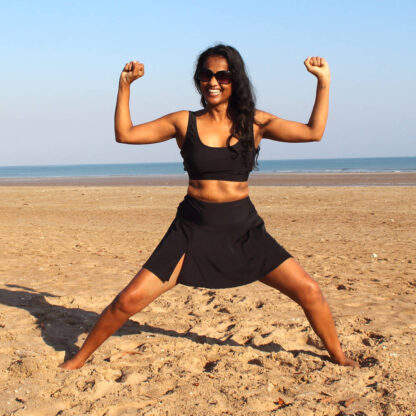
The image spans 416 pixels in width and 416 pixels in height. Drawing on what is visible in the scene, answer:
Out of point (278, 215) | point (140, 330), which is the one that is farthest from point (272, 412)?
point (278, 215)

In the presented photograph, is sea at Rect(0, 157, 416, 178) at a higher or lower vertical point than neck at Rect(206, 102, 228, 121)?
lower

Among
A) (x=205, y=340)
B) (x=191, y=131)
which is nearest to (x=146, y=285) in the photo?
(x=191, y=131)

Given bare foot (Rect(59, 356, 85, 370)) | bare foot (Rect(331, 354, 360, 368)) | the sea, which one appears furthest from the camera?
the sea

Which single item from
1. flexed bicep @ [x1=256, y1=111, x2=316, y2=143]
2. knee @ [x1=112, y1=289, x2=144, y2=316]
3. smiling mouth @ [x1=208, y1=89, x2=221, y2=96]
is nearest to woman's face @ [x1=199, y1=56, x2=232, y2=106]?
smiling mouth @ [x1=208, y1=89, x2=221, y2=96]

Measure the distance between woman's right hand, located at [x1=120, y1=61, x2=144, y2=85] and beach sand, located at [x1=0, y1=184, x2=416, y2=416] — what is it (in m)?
1.97

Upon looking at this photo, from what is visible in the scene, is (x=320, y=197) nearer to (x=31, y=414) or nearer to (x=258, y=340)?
(x=258, y=340)

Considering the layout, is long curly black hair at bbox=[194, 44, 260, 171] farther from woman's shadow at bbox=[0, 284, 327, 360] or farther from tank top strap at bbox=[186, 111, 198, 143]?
woman's shadow at bbox=[0, 284, 327, 360]

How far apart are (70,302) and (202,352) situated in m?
2.15

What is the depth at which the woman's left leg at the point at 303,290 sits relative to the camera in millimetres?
3785

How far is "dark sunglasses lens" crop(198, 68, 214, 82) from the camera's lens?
3.60 metres

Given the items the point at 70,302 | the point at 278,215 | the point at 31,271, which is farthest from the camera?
the point at 278,215

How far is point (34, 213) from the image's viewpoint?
1620cm

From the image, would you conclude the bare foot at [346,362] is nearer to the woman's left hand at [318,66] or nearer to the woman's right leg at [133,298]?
the woman's right leg at [133,298]

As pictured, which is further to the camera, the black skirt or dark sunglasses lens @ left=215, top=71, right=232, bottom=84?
the black skirt
